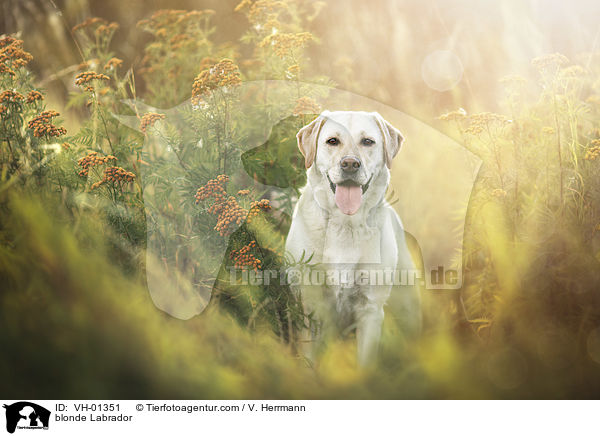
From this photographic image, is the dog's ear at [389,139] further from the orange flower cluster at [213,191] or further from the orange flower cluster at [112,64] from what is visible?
the orange flower cluster at [112,64]

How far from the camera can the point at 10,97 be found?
247 centimetres

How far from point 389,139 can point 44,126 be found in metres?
1.66

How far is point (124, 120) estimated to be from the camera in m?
2.51

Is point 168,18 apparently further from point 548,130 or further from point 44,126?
point 548,130

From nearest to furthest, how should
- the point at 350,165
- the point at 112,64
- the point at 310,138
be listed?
the point at 350,165 < the point at 310,138 < the point at 112,64

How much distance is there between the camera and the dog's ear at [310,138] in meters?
2.44

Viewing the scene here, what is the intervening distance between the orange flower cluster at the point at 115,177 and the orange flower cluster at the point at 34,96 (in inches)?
20.5

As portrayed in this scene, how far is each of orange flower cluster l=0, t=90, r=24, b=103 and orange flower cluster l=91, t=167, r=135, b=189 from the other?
580 millimetres

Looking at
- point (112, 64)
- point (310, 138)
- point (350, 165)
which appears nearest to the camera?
point (350, 165)

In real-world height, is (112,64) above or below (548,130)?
above

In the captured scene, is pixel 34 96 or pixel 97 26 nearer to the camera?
pixel 34 96
